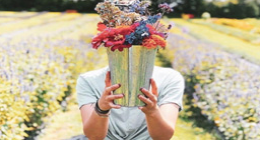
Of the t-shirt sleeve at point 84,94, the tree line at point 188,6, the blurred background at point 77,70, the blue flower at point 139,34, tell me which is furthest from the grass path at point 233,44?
the blue flower at point 139,34

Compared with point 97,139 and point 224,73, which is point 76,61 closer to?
point 224,73

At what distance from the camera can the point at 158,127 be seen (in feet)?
6.75

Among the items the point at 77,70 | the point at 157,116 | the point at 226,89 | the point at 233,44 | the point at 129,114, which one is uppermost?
the point at 157,116

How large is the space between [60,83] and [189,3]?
5.60ft

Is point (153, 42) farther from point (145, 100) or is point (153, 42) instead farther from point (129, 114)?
point (129, 114)

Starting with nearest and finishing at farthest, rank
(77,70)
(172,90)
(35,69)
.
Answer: (172,90)
(35,69)
(77,70)

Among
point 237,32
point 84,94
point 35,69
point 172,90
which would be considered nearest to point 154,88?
point 172,90

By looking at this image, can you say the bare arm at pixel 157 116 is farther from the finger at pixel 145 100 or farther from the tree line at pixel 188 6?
the tree line at pixel 188 6

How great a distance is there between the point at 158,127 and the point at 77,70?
4100 millimetres

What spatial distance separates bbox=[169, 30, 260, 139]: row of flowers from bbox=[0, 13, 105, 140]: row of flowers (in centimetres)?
160

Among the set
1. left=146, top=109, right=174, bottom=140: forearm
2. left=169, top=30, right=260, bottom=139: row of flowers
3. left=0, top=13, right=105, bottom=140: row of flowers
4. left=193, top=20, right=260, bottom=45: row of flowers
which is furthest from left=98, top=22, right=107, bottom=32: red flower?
left=193, top=20, right=260, bottom=45: row of flowers

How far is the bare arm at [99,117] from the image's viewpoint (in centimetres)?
185

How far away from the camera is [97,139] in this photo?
2201 mm

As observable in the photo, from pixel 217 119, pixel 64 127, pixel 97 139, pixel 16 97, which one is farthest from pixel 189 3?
pixel 97 139
